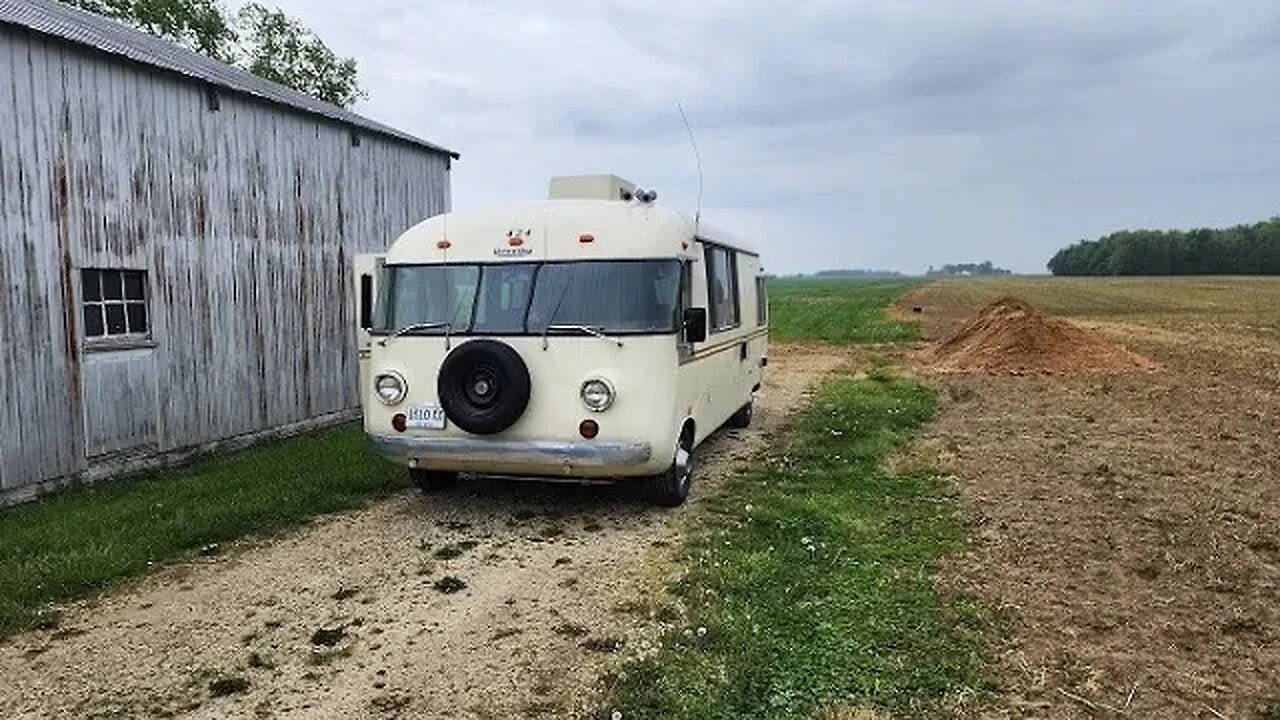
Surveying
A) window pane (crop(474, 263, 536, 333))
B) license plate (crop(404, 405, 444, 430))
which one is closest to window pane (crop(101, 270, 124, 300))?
license plate (crop(404, 405, 444, 430))

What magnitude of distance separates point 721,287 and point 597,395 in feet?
10.0

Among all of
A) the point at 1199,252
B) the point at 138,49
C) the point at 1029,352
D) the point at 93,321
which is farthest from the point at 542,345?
the point at 1199,252

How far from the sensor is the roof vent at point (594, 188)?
9.29 metres

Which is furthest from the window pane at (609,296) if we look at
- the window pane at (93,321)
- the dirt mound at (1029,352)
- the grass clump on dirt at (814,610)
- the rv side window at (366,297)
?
the dirt mound at (1029,352)

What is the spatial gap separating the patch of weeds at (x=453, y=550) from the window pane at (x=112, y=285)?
538cm

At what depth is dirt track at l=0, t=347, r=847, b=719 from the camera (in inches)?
177

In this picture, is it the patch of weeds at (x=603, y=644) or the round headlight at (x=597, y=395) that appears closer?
the patch of weeds at (x=603, y=644)

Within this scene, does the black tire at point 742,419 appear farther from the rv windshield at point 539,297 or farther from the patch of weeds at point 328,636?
the patch of weeds at point 328,636

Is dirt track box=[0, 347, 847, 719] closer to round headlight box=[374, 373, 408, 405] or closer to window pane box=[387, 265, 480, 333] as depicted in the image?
round headlight box=[374, 373, 408, 405]

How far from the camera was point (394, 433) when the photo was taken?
7.86 m

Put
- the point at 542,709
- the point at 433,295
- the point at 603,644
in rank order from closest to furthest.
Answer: the point at 542,709 < the point at 603,644 < the point at 433,295

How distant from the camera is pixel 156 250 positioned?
1031 cm

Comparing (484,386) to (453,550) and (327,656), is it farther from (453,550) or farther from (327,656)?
(327,656)

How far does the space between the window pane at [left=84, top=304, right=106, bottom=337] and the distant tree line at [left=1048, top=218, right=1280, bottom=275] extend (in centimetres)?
12278
